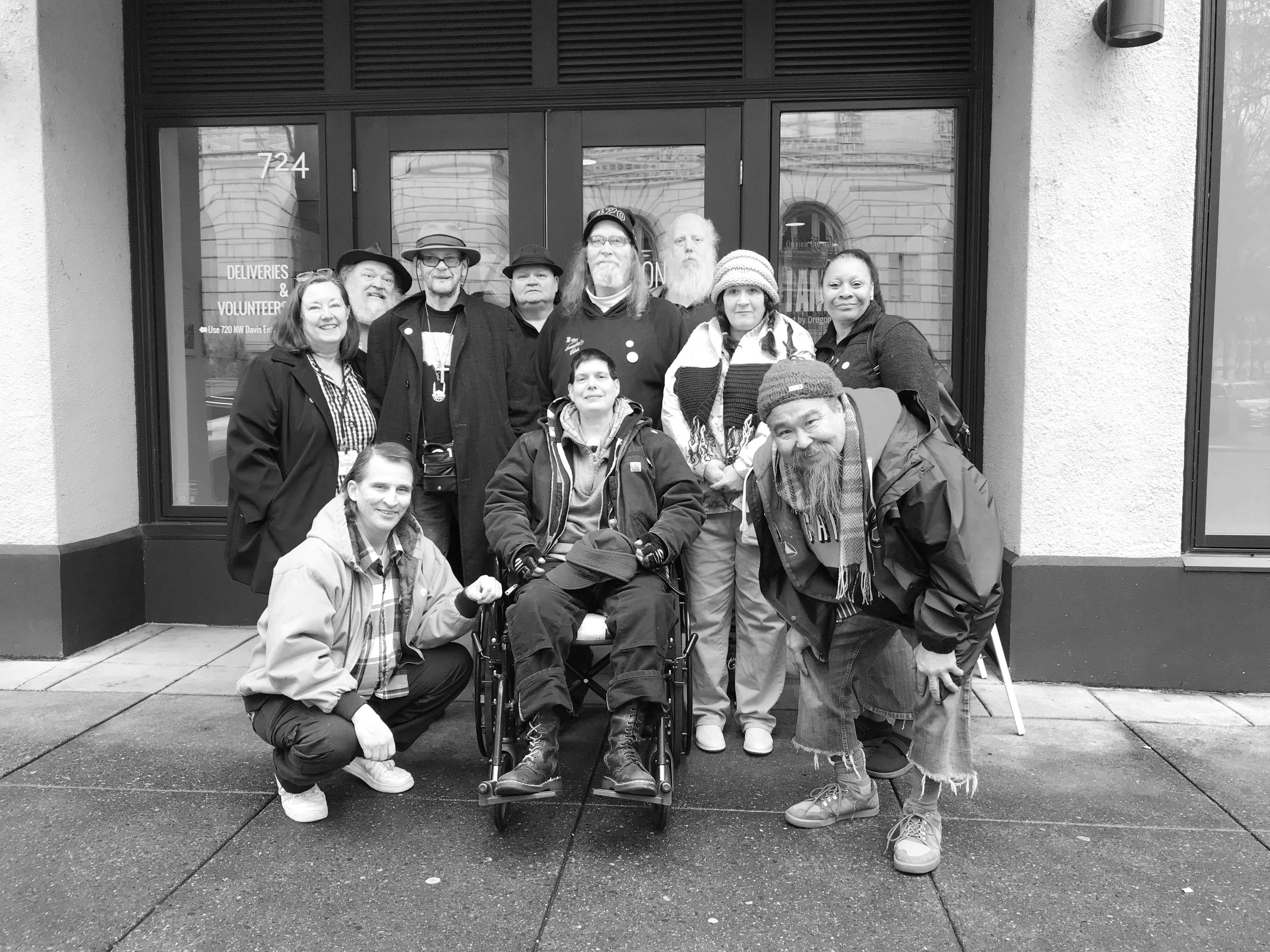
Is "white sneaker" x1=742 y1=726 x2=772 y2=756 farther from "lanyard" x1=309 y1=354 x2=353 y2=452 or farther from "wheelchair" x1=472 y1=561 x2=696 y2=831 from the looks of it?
"lanyard" x1=309 y1=354 x2=353 y2=452

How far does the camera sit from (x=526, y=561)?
3.60 m

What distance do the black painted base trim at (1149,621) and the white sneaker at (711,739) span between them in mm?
1630

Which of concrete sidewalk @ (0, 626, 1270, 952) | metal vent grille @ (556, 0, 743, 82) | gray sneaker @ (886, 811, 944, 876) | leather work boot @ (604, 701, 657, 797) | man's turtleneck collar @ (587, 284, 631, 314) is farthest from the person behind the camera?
metal vent grille @ (556, 0, 743, 82)

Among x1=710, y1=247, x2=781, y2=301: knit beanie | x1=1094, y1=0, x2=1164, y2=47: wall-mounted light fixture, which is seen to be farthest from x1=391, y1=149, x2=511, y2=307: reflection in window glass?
x1=1094, y1=0, x2=1164, y2=47: wall-mounted light fixture

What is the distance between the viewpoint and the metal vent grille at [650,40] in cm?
538

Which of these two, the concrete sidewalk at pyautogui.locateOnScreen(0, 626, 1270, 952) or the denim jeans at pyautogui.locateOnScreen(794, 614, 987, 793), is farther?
the denim jeans at pyautogui.locateOnScreen(794, 614, 987, 793)

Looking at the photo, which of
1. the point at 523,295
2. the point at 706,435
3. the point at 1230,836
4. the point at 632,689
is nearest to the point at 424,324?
the point at 523,295

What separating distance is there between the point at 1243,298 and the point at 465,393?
356 centimetres

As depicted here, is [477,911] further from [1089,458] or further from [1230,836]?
[1089,458]

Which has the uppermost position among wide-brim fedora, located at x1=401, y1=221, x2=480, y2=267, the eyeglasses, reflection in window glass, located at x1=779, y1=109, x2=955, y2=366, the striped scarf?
reflection in window glass, located at x1=779, y1=109, x2=955, y2=366

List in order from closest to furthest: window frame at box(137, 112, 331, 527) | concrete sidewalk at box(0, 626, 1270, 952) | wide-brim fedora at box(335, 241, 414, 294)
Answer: concrete sidewalk at box(0, 626, 1270, 952)
wide-brim fedora at box(335, 241, 414, 294)
window frame at box(137, 112, 331, 527)

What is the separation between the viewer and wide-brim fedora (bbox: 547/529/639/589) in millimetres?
3559

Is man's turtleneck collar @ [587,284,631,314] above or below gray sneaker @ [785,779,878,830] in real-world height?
above

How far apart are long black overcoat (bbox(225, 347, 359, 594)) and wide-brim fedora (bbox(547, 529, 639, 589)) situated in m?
1.20
